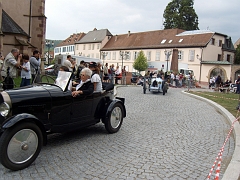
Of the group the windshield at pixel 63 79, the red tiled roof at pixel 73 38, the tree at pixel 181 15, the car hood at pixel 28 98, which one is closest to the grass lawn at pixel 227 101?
the windshield at pixel 63 79

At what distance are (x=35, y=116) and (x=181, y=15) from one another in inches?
2372

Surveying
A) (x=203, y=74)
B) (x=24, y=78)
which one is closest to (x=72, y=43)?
(x=203, y=74)

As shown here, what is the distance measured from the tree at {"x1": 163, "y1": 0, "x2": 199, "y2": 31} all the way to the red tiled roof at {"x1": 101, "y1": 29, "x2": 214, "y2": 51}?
534 centimetres

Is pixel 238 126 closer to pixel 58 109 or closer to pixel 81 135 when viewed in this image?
pixel 81 135

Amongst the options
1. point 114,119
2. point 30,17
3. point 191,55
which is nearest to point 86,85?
point 114,119

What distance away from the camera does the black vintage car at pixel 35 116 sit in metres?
3.74

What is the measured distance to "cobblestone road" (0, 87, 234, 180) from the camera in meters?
3.89

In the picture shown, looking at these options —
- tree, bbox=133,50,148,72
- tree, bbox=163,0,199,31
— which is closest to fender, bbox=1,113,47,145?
tree, bbox=133,50,148,72

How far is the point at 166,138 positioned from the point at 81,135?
2.01 meters

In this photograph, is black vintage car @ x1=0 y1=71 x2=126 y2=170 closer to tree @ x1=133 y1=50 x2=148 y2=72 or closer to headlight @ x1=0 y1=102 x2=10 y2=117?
headlight @ x1=0 y1=102 x2=10 y2=117

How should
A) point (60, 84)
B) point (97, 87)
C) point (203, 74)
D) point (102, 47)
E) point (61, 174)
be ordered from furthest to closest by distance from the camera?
point (102, 47), point (203, 74), point (97, 87), point (60, 84), point (61, 174)

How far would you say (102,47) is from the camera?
71.0 metres

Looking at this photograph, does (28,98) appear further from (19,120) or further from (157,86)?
(157,86)

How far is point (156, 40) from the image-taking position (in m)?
56.1
